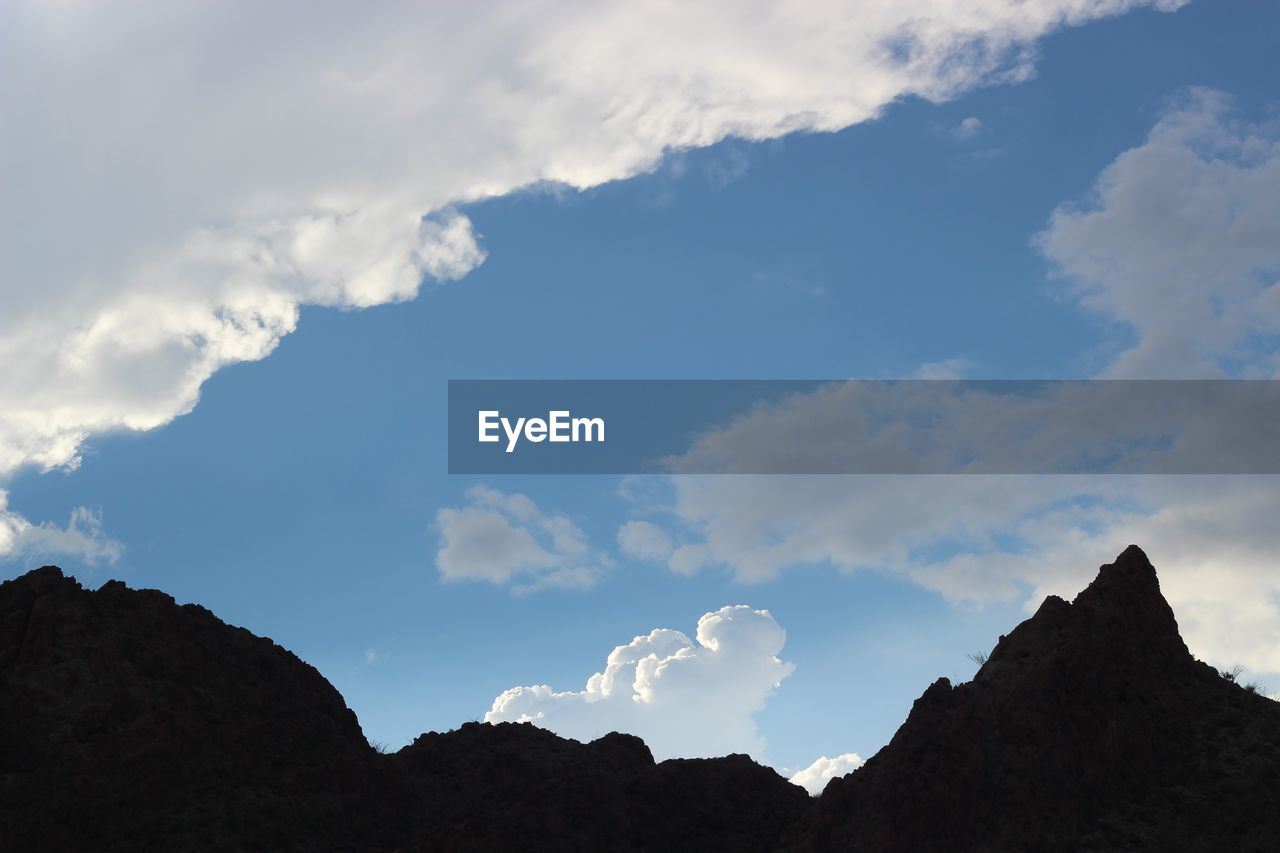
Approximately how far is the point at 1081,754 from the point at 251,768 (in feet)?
110

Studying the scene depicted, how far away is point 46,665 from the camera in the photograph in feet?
163

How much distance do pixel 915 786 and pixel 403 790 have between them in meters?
23.0

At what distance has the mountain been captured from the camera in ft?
144

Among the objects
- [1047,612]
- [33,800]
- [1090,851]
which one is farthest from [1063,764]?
[33,800]

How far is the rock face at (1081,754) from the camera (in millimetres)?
43219

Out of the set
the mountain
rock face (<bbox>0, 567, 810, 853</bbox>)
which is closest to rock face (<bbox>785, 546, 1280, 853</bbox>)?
the mountain

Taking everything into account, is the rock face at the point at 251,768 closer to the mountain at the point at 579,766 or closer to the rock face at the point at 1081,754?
the mountain at the point at 579,766

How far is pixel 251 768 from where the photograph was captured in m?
50.6

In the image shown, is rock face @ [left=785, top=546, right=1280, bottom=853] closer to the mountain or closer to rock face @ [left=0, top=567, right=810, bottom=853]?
the mountain

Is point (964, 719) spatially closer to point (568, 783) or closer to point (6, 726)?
point (568, 783)

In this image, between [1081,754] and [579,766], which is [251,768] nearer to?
[579,766]

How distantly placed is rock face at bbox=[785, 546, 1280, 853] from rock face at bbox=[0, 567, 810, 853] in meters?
9.00

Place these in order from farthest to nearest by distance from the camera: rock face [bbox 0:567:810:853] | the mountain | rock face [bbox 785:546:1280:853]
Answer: rock face [bbox 0:567:810:853]
the mountain
rock face [bbox 785:546:1280:853]

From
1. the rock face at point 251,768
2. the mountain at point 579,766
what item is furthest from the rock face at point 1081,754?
the rock face at point 251,768
